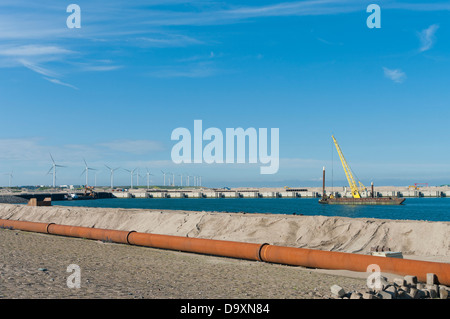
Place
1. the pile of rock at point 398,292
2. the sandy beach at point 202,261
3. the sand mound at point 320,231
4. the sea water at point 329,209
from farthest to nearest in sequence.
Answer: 1. the sea water at point 329,209
2. the sand mound at point 320,231
3. the sandy beach at point 202,261
4. the pile of rock at point 398,292

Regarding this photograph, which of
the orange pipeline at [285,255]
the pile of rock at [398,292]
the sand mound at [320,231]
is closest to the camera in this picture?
the pile of rock at [398,292]

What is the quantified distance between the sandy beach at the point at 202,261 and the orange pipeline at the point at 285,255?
369 millimetres

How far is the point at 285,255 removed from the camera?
65.3ft

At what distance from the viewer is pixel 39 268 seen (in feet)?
59.5

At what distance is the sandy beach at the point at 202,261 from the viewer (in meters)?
14.2

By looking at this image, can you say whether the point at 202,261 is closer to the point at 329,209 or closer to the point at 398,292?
the point at 398,292

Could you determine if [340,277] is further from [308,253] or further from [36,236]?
[36,236]

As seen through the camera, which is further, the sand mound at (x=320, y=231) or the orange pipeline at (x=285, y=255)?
the sand mound at (x=320, y=231)

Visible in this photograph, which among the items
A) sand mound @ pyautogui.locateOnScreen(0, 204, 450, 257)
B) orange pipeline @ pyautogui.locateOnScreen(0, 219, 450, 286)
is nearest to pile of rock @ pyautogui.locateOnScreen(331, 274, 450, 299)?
orange pipeline @ pyautogui.locateOnScreen(0, 219, 450, 286)

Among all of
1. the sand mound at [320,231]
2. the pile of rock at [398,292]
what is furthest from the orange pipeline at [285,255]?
the sand mound at [320,231]

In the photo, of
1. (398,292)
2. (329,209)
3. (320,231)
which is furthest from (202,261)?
(329,209)

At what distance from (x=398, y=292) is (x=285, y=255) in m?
7.30

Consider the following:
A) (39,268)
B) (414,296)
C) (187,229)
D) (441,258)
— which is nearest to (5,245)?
(39,268)

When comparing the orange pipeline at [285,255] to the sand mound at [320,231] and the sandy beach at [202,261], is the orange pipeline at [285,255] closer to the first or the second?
the sandy beach at [202,261]
